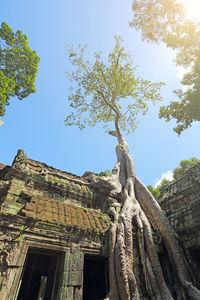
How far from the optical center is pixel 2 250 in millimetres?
3465

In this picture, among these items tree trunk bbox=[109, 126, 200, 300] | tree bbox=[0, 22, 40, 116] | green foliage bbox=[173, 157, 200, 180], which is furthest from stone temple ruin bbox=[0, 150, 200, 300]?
green foliage bbox=[173, 157, 200, 180]

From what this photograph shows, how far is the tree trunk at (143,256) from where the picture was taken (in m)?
4.10

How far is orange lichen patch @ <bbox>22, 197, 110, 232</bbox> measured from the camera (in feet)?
14.4

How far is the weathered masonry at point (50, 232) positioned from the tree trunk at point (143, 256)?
0.47 meters

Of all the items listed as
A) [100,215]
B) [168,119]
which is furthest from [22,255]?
[168,119]

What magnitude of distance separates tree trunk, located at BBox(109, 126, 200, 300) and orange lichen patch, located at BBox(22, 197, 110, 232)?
0.50 meters

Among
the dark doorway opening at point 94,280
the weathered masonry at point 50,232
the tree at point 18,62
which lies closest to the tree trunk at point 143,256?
the weathered masonry at point 50,232

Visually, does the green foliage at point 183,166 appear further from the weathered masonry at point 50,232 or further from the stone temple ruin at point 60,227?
the weathered masonry at point 50,232

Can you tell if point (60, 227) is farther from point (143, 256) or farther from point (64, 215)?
point (143, 256)

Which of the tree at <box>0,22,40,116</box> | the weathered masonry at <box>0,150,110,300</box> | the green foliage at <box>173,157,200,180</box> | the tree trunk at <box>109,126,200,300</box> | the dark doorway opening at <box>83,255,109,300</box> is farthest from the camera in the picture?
the green foliage at <box>173,157,200,180</box>

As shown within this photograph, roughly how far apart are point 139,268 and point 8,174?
15.7 feet

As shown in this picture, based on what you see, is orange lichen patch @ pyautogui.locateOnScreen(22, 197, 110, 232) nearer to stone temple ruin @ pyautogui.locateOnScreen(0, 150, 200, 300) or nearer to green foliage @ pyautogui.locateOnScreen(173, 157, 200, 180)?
stone temple ruin @ pyautogui.locateOnScreen(0, 150, 200, 300)

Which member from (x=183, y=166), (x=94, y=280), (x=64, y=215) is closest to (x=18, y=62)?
(x=64, y=215)

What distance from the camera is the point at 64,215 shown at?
492 cm
